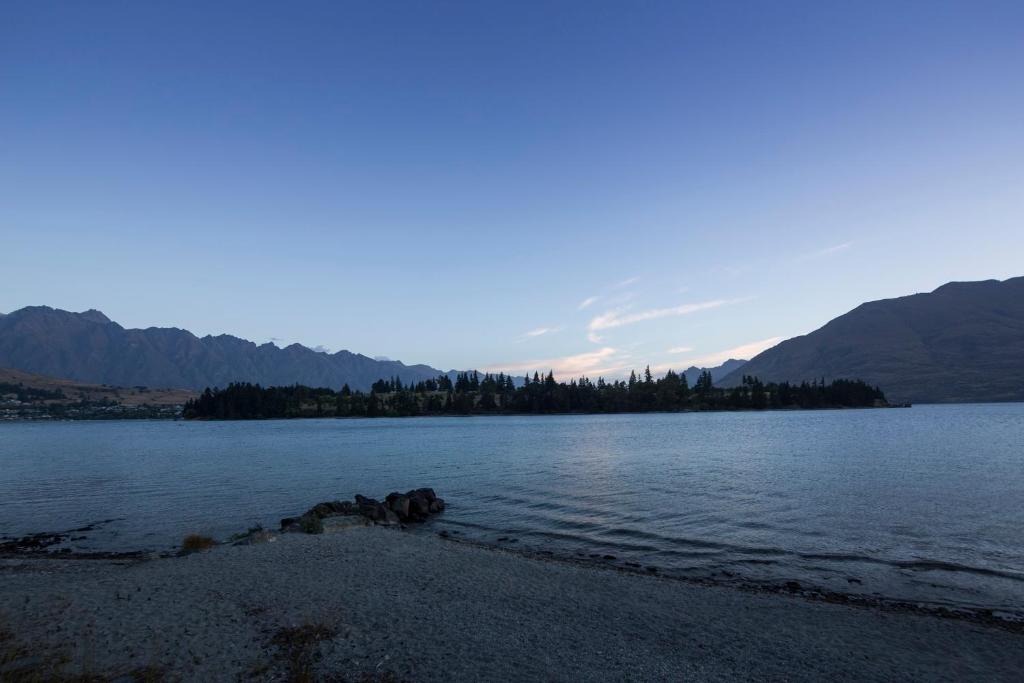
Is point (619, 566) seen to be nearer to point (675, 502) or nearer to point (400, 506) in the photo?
point (675, 502)

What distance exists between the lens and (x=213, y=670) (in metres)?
15.5

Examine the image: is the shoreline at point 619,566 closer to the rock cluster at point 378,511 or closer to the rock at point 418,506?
the rock cluster at point 378,511

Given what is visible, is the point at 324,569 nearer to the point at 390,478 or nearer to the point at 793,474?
the point at 390,478

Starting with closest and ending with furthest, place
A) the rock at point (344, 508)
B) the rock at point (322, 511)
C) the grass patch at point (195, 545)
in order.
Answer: the grass patch at point (195, 545) → the rock at point (322, 511) → the rock at point (344, 508)

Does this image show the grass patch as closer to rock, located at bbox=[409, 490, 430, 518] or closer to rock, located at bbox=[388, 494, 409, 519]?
rock, located at bbox=[388, 494, 409, 519]

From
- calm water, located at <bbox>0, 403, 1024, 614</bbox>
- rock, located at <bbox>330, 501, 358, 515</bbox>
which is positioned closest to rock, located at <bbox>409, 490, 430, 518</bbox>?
calm water, located at <bbox>0, 403, 1024, 614</bbox>

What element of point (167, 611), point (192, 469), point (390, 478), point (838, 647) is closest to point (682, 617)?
point (838, 647)

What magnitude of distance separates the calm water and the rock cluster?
90.1 inches

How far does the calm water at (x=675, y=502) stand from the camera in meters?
29.2

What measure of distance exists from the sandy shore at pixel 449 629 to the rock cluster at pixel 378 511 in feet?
34.9

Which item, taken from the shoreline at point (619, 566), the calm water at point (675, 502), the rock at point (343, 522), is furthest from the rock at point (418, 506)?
the rock at point (343, 522)

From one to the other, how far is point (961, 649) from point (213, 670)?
76.8 feet

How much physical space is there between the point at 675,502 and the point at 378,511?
80.1 feet

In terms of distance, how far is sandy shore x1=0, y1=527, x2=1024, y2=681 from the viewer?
15977mm
